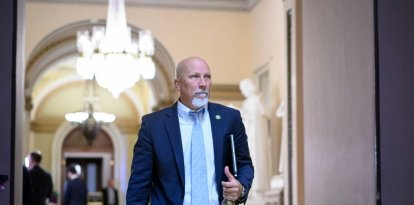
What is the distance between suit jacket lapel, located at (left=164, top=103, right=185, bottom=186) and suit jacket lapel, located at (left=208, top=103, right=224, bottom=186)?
0.18 meters

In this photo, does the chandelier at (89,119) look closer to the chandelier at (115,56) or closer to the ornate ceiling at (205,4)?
the ornate ceiling at (205,4)

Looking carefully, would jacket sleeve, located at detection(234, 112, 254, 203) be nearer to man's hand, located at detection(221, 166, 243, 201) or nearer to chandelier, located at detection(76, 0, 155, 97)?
man's hand, located at detection(221, 166, 243, 201)

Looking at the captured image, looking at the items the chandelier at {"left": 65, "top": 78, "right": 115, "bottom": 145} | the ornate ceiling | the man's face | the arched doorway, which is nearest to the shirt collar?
the man's face

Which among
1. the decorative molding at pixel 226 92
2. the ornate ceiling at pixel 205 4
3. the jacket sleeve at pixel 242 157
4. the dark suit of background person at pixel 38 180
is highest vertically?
the ornate ceiling at pixel 205 4

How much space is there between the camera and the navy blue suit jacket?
16.4 ft

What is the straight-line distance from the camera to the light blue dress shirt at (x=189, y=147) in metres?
4.97

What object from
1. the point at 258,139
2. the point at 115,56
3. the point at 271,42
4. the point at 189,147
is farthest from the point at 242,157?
the point at 271,42

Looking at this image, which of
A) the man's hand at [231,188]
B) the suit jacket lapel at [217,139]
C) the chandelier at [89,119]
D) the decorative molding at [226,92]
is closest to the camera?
the man's hand at [231,188]

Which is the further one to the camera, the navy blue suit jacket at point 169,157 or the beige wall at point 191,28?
the beige wall at point 191,28

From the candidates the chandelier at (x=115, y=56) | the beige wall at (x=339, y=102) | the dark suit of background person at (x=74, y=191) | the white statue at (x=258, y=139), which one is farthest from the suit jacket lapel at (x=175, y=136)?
the dark suit of background person at (x=74, y=191)

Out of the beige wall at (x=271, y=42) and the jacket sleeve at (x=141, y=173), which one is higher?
the beige wall at (x=271, y=42)

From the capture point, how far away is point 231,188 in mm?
4770

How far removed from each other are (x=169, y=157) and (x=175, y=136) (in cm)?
12

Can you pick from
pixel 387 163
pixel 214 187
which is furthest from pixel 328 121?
pixel 214 187
